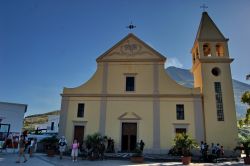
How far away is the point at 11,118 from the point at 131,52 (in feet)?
42.0

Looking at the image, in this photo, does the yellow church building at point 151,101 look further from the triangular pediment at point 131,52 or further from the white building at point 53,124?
the white building at point 53,124

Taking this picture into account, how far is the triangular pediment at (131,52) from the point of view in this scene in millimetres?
21891

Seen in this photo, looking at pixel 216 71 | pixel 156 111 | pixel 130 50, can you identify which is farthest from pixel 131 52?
pixel 216 71

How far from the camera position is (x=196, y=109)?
19.6m

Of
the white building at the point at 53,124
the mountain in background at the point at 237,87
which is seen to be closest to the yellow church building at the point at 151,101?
the mountain in background at the point at 237,87

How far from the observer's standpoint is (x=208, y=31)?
73.9 ft

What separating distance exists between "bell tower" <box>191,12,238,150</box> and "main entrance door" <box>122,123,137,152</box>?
6381 millimetres

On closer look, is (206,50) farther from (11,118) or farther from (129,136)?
(11,118)

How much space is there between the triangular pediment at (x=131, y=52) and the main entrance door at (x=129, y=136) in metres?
6.73

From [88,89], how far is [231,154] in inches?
560

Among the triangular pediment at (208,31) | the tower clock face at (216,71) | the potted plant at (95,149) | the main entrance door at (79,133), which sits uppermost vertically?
the triangular pediment at (208,31)

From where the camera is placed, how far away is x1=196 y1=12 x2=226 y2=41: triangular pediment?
22.0 m

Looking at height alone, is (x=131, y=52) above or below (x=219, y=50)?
below

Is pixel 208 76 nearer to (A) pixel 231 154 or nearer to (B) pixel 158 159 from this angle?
(A) pixel 231 154
